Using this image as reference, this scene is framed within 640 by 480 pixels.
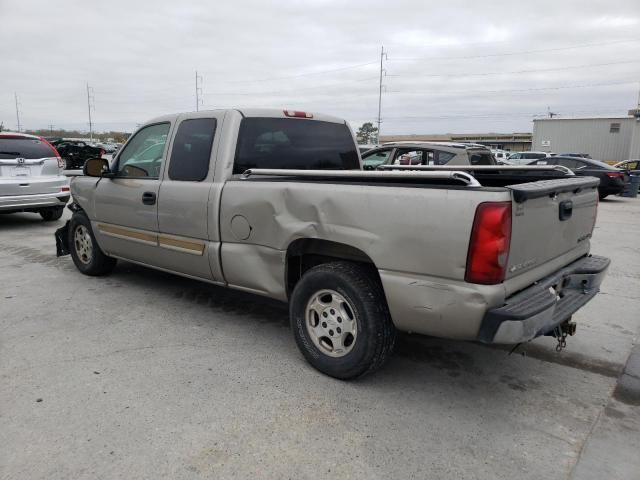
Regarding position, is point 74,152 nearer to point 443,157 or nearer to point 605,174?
point 443,157

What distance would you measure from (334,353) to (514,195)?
5.14 feet

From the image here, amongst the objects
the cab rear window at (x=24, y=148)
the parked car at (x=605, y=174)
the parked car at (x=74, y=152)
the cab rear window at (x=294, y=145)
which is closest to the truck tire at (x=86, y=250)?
the cab rear window at (x=294, y=145)

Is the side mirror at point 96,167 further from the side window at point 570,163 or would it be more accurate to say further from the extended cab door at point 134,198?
the side window at point 570,163

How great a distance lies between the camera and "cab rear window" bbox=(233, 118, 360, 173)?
420 centimetres

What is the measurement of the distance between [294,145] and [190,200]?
1.03 metres

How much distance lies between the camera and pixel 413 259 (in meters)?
2.88

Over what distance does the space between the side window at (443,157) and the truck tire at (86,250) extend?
5.90 meters

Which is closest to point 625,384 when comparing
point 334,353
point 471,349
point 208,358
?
point 471,349

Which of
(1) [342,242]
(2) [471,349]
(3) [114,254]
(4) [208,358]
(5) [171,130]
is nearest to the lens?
(1) [342,242]

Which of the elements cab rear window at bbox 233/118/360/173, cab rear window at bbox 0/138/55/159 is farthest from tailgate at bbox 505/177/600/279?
cab rear window at bbox 0/138/55/159

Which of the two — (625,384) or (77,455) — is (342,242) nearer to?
(77,455)

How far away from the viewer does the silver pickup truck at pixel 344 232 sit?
8.95ft

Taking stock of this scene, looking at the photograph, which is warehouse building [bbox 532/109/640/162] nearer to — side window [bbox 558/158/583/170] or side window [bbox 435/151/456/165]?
side window [bbox 558/158/583/170]

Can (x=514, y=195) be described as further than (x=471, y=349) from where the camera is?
No
